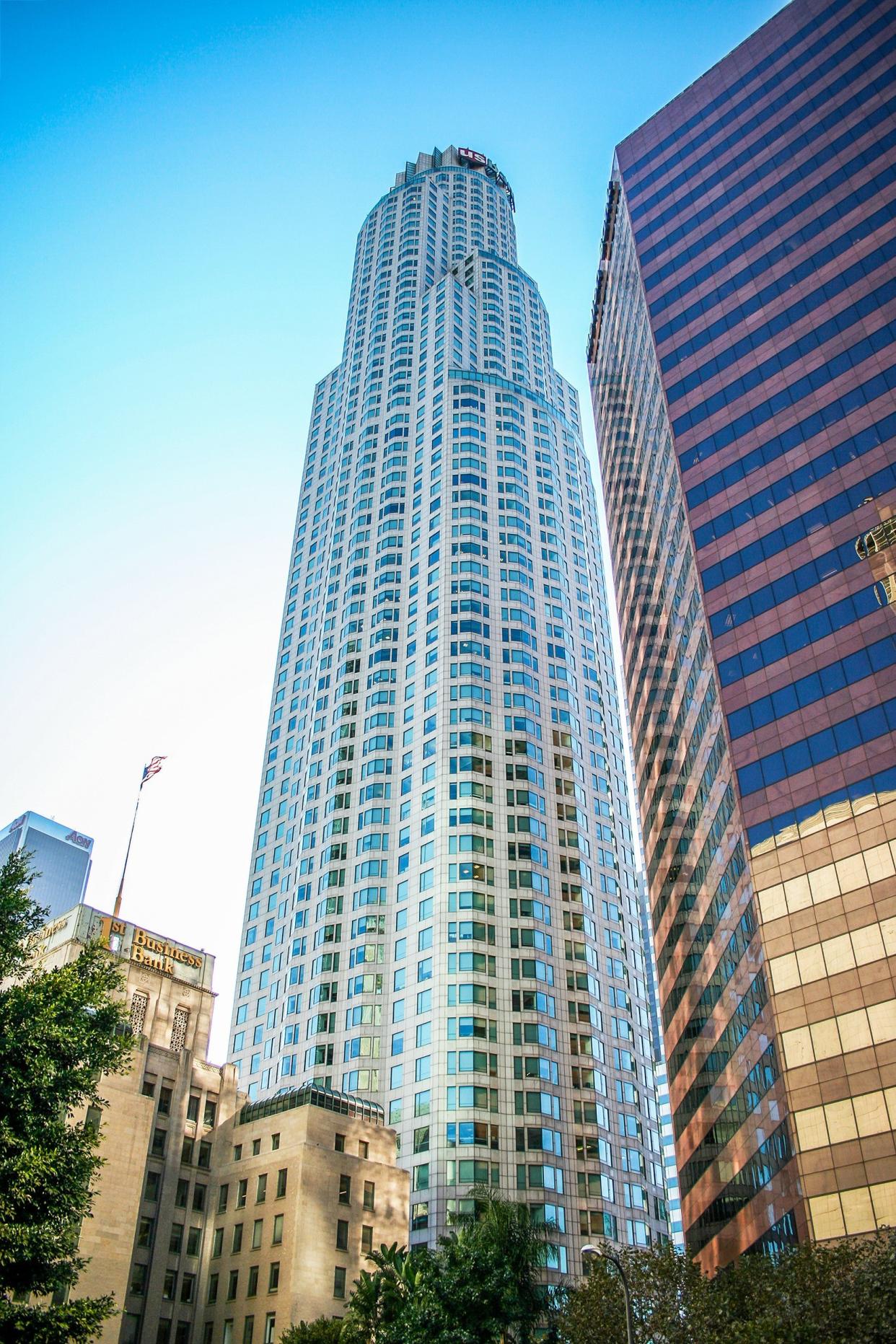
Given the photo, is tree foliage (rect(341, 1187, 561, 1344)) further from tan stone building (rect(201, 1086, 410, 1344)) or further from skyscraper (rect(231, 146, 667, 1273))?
skyscraper (rect(231, 146, 667, 1273))

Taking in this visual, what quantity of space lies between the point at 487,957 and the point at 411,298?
112 metres

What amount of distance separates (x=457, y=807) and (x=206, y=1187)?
154 feet

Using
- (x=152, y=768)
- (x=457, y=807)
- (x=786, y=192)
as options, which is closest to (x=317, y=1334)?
(x=152, y=768)

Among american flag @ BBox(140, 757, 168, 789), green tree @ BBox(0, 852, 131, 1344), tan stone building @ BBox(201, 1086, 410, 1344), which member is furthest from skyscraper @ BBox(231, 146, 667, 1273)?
green tree @ BBox(0, 852, 131, 1344)

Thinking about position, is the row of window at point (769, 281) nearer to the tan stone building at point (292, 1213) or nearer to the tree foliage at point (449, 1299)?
the tan stone building at point (292, 1213)

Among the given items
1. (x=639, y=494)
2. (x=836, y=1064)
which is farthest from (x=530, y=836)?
(x=836, y=1064)

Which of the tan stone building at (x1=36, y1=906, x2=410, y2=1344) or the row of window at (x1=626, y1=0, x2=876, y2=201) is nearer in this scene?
the tan stone building at (x1=36, y1=906, x2=410, y2=1344)

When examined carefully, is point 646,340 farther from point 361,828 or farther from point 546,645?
point 361,828

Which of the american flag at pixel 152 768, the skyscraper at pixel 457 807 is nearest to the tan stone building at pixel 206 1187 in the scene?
the american flag at pixel 152 768

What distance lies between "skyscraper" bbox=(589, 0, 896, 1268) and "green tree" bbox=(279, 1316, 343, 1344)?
82.7ft

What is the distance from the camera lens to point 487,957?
10469 cm

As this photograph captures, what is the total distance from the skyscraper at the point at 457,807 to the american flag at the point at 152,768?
36.0 metres

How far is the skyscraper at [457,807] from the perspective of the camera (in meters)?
99.4

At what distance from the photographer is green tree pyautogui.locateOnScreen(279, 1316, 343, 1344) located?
174 feet
